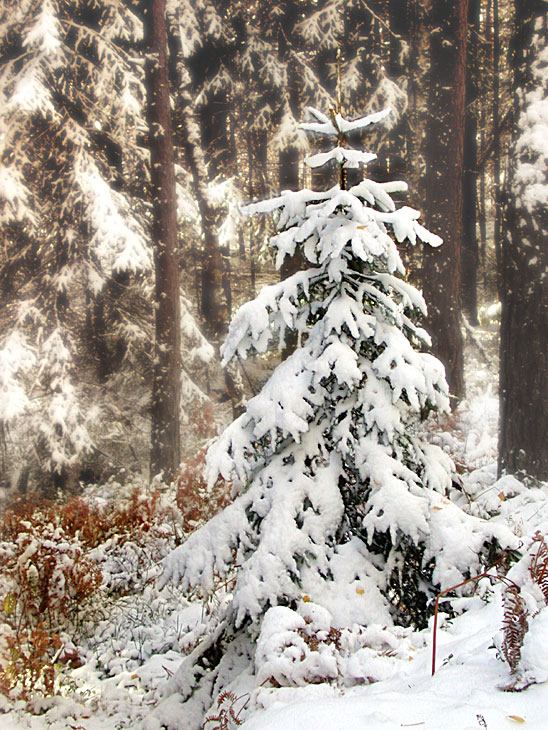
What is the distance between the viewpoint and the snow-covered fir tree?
2.94 meters

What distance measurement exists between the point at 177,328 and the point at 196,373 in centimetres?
A: 384

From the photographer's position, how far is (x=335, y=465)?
3275mm

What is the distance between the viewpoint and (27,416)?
10.2 meters

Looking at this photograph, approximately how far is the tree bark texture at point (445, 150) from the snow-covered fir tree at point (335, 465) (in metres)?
5.73

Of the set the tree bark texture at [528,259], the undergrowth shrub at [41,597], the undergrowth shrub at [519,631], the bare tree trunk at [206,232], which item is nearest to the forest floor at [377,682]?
the undergrowth shrub at [519,631]

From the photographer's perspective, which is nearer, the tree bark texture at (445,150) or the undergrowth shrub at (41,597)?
the undergrowth shrub at (41,597)

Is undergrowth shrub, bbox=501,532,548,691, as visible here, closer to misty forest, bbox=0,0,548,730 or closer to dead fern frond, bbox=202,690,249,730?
misty forest, bbox=0,0,548,730

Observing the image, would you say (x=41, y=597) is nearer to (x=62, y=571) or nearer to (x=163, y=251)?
(x=62, y=571)

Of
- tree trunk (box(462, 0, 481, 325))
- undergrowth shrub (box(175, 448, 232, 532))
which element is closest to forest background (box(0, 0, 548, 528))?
tree trunk (box(462, 0, 481, 325))

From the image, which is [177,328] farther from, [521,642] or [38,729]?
[521,642]

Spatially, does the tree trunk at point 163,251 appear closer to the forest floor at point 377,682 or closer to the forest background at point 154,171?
the forest background at point 154,171

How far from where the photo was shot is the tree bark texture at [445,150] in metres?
8.76

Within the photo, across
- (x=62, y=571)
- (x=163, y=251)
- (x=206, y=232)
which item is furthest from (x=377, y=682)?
(x=206, y=232)

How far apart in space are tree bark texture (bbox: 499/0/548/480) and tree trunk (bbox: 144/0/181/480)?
593 centimetres
